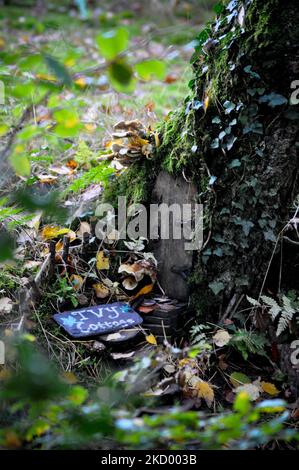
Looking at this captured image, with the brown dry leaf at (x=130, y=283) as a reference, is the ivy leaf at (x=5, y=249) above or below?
above

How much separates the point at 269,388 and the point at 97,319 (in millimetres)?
1010

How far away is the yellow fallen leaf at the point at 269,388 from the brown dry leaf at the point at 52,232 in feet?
4.73

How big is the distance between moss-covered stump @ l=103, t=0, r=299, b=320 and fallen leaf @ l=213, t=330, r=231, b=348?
0.17 meters

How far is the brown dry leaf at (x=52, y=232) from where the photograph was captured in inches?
120

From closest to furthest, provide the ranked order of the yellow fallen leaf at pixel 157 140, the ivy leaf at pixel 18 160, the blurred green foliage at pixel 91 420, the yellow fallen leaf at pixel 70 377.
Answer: the blurred green foliage at pixel 91 420 → the ivy leaf at pixel 18 160 → the yellow fallen leaf at pixel 70 377 → the yellow fallen leaf at pixel 157 140

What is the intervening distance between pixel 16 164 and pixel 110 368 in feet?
4.39

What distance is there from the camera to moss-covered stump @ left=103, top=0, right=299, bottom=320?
105 inches

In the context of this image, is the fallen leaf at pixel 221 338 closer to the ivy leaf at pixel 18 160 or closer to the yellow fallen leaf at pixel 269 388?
the yellow fallen leaf at pixel 269 388

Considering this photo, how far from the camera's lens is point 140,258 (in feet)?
10.5

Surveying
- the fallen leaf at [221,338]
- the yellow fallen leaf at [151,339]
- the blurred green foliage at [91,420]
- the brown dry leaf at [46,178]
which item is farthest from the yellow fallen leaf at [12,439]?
the brown dry leaf at [46,178]

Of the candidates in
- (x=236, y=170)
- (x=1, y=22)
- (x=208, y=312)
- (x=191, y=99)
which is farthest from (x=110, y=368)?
(x=1, y=22)

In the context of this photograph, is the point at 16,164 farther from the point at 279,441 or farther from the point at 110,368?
the point at 279,441

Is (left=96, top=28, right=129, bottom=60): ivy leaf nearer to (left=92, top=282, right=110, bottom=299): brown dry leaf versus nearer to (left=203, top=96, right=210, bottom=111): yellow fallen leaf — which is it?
(left=203, top=96, right=210, bottom=111): yellow fallen leaf

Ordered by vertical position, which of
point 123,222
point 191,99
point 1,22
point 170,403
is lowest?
point 170,403
